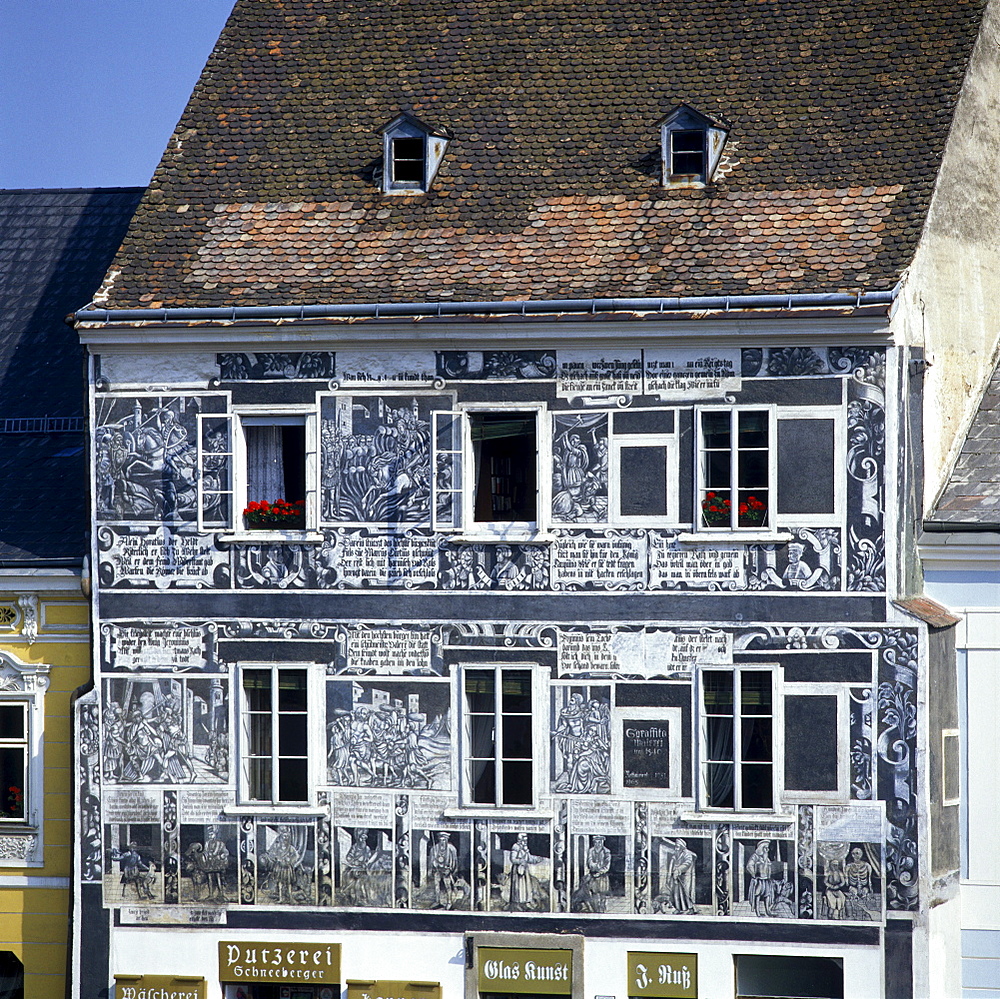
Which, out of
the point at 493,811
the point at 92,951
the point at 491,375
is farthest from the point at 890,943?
the point at 92,951

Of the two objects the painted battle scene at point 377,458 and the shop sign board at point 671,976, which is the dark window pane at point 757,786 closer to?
the shop sign board at point 671,976

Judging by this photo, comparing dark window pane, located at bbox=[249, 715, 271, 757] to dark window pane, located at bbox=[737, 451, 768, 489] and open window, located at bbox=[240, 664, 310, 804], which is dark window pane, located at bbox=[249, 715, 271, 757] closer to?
open window, located at bbox=[240, 664, 310, 804]

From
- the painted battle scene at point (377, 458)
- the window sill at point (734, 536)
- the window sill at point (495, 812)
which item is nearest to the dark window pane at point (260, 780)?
the window sill at point (495, 812)

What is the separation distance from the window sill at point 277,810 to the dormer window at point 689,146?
8.44 metres

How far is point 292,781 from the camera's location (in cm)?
2044

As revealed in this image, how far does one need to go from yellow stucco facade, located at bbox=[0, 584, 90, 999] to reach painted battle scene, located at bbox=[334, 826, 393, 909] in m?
Result: 3.51

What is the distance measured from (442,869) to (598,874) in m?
1.79

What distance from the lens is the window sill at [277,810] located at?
2020cm

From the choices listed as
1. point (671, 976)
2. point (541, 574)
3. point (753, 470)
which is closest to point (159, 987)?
point (671, 976)

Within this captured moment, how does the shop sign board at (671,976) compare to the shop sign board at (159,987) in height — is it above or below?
above

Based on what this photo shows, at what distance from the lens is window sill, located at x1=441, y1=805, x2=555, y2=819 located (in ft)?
65.1

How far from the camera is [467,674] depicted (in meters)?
20.2

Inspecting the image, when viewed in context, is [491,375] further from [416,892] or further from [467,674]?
[416,892]

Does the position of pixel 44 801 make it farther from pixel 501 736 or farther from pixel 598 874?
pixel 598 874
